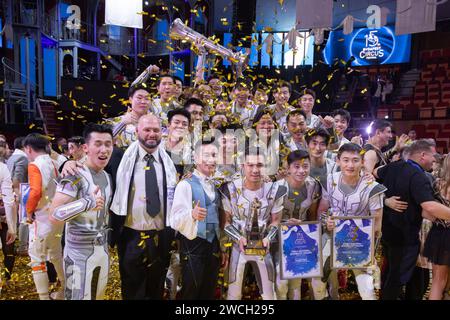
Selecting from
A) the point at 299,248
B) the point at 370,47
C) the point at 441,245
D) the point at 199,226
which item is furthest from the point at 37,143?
the point at 370,47

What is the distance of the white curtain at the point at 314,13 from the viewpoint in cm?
532

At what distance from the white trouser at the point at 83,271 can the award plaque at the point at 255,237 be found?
1.20 metres

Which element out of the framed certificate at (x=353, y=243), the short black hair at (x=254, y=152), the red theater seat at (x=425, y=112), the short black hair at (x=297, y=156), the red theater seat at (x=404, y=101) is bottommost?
the framed certificate at (x=353, y=243)

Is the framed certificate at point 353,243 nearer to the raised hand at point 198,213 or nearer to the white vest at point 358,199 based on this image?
the white vest at point 358,199

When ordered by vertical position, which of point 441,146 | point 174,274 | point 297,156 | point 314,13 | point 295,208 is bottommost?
point 174,274

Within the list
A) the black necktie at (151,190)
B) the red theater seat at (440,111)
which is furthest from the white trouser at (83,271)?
the red theater seat at (440,111)

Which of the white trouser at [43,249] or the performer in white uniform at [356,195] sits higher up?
the performer in white uniform at [356,195]

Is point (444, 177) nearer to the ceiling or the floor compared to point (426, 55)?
nearer to the floor

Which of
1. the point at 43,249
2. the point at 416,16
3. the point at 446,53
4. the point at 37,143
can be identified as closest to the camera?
the point at 43,249

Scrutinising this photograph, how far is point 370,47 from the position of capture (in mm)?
15750

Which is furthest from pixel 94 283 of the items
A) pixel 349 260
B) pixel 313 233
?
pixel 349 260

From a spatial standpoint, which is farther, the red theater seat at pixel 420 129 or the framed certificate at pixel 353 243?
the red theater seat at pixel 420 129

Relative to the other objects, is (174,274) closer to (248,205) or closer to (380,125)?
(248,205)

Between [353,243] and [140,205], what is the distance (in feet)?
6.13
